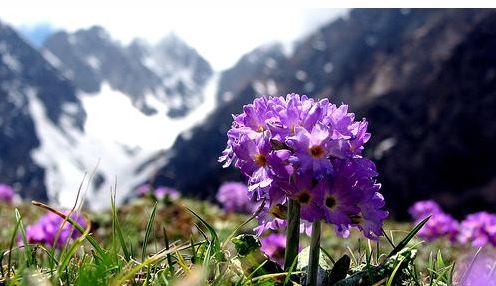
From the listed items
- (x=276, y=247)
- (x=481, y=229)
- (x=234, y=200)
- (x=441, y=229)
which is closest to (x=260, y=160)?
(x=276, y=247)

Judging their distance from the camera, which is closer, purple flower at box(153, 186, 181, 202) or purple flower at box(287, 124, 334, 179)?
purple flower at box(287, 124, 334, 179)

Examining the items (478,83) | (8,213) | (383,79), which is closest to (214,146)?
(383,79)

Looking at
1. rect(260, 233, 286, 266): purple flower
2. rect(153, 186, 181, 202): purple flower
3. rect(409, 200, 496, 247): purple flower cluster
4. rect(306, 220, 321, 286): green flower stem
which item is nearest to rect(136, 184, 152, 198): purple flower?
rect(153, 186, 181, 202): purple flower

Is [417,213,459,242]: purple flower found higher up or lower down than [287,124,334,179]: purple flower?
higher up

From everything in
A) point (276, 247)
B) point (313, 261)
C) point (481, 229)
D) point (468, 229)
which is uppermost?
point (468, 229)

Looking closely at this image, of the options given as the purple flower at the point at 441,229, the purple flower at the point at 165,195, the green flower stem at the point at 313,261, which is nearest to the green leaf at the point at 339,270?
the green flower stem at the point at 313,261

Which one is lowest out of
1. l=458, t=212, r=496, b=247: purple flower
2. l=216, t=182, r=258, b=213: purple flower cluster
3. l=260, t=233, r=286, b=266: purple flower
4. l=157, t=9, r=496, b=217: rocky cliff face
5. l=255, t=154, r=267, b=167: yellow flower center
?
l=255, t=154, r=267, b=167: yellow flower center

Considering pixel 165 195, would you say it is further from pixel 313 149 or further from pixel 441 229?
pixel 313 149

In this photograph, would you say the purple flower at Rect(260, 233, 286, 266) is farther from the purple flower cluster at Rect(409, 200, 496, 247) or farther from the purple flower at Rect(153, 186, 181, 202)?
the purple flower at Rect(153, 186, 181, 202)

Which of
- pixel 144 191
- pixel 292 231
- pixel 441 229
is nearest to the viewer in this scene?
pixel 292 231
